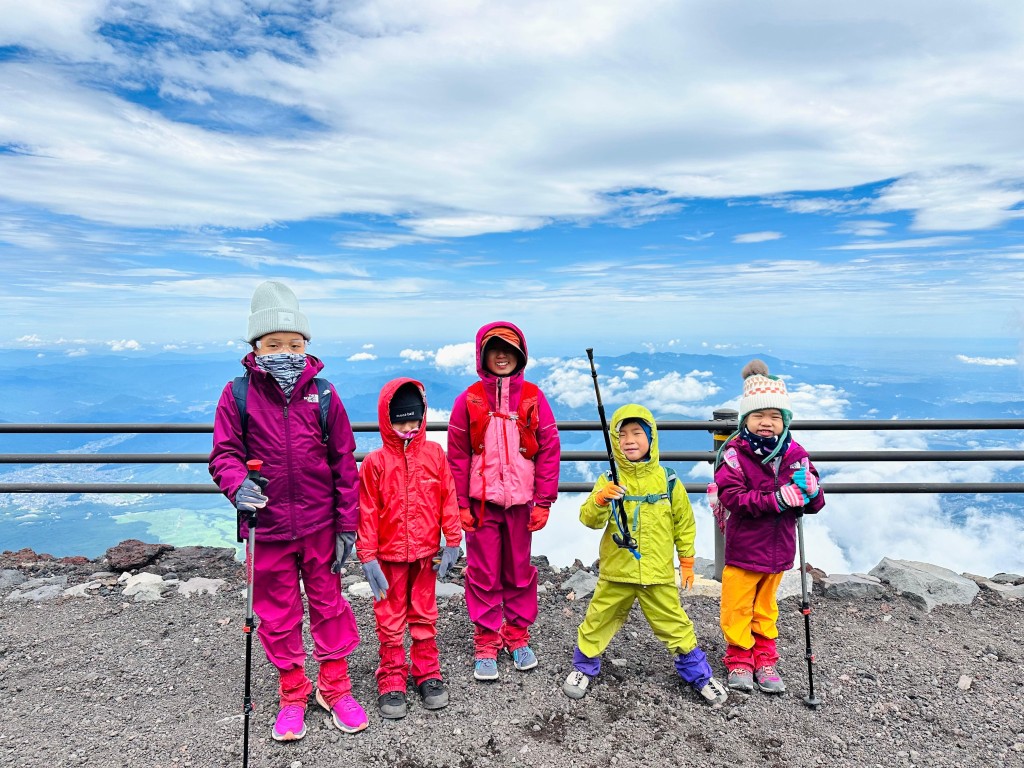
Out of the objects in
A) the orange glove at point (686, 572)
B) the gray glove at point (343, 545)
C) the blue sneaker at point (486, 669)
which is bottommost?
the blue sneaker at point (486, 669)

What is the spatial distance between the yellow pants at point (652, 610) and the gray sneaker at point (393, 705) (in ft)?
3.93

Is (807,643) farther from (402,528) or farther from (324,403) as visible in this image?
(324,403)

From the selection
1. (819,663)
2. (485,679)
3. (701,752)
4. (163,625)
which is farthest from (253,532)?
(819,663)

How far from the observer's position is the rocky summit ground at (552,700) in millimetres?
3836

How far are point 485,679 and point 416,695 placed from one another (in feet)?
1.49

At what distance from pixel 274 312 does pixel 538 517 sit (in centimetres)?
209

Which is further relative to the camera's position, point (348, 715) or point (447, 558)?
point (447, 558)

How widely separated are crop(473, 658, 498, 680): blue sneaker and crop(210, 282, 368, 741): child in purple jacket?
2.57ft

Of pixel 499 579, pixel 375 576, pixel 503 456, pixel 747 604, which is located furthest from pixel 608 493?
pixel 375 576

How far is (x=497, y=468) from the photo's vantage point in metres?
4.36

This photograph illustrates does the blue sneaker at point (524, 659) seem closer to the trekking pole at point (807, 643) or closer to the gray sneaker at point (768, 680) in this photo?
the gray sneaker at point (768, 680)

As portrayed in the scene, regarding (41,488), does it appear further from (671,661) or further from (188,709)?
(671,661)

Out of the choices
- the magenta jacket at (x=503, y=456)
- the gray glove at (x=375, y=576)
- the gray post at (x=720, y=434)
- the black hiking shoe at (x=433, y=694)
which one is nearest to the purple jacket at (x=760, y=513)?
the magenta jacket at (x=503, y=456)

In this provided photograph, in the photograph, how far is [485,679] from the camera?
4.45 metres
